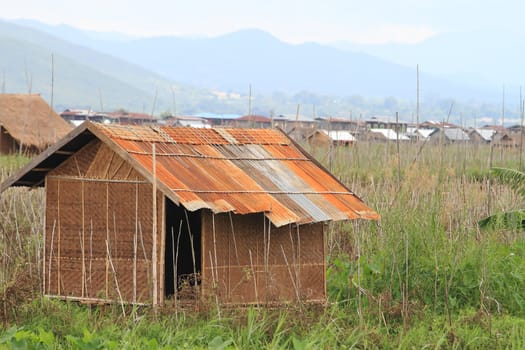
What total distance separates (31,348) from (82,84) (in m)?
188

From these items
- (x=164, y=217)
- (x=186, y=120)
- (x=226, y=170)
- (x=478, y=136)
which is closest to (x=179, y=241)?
(x=226, y=170)

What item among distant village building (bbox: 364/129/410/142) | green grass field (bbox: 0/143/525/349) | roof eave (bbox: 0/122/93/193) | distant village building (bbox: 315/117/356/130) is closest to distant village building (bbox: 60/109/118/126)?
roof eave (bbox: 0/122/93/193)

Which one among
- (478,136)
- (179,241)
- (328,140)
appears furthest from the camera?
(478,136)

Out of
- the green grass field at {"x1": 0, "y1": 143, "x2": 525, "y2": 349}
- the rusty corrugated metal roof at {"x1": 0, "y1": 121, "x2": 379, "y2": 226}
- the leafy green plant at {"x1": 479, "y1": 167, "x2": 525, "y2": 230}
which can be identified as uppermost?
the rusty corrugated metal roof at {"x1": 0, "y1": 121, "x2": 379, "y2": 226}

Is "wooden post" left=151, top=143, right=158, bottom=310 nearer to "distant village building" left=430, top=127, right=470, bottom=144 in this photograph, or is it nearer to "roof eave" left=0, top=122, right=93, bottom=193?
"roof eave" left=0, top=122, right=93, bottom=193

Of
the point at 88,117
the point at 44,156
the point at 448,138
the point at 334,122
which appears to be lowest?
the point at 448,138

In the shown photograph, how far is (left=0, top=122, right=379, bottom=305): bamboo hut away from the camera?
6.61 meters

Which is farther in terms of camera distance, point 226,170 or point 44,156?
point 226,170

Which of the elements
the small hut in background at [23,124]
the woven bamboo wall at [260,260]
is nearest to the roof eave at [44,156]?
the woven bamboo wall at [260,260]

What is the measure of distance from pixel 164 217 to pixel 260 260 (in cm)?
83

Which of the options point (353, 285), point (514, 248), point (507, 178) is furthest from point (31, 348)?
point (507, 178)

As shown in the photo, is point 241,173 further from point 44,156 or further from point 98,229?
point 44,156

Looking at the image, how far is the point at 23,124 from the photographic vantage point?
17.1 m

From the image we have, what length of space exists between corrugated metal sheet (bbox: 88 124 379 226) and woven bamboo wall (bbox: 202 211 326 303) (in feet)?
0.53
